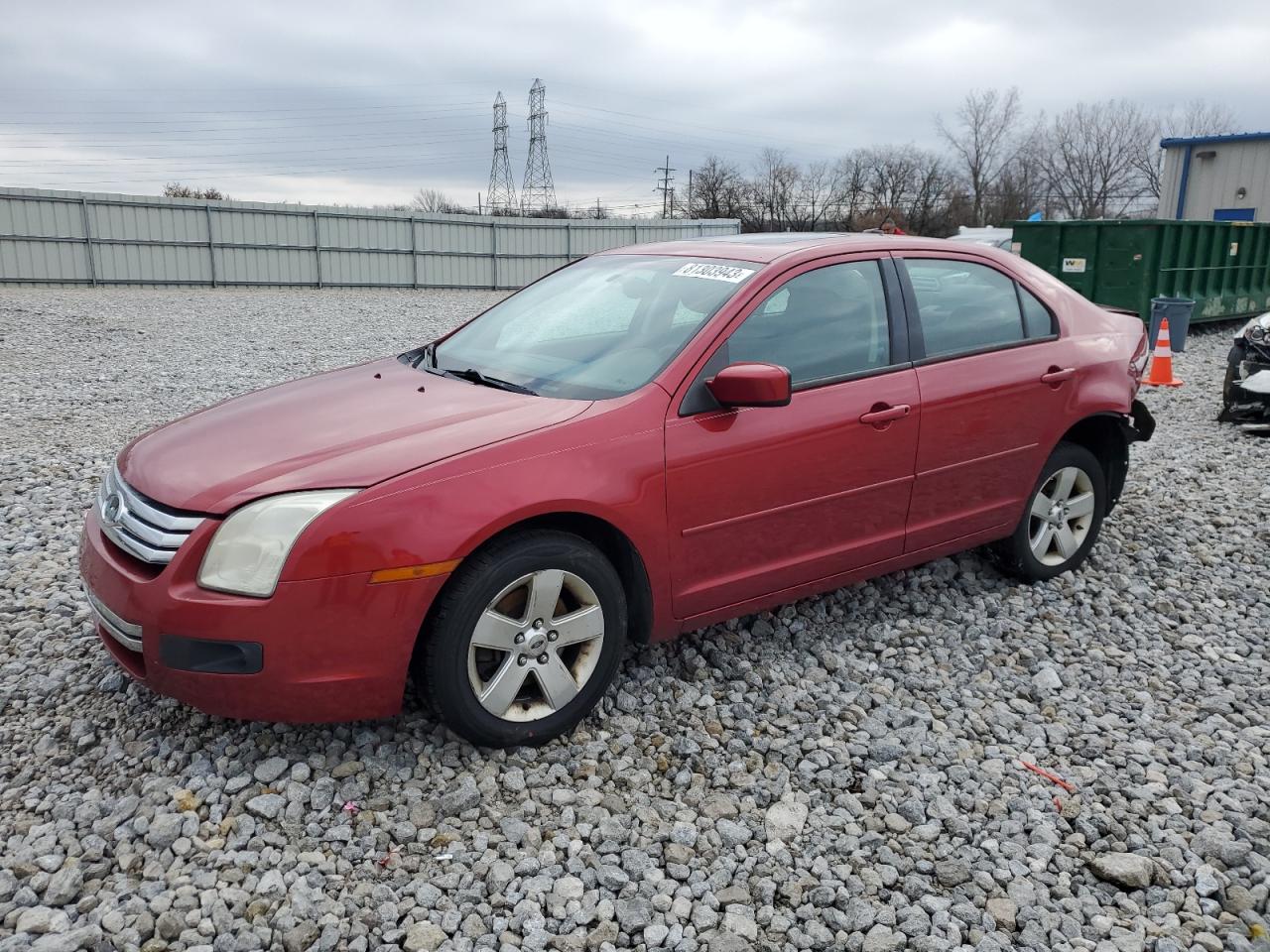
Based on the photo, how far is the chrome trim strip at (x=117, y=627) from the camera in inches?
117

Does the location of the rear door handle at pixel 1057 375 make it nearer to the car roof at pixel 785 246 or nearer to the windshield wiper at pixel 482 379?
the car roof at pixel 785 246

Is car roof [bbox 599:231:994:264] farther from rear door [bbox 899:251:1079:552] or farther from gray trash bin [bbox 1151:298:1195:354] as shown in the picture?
gray trash bin [bbox 1151:298:1195:354]

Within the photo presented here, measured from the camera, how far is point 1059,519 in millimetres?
4766

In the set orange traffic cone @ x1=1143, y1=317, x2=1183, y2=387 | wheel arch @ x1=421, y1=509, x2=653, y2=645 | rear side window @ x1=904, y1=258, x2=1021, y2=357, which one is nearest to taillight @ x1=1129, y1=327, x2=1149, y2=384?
rear side window @ x1=904, y1=258, x2=1021, y2=357

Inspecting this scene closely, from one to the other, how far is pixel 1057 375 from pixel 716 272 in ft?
5.60

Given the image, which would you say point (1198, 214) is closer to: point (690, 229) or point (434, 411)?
point (690, 229)

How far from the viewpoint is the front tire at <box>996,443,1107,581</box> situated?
15.3ft

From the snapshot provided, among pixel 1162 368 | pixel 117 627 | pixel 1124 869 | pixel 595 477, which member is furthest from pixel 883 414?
pixel 1162 368

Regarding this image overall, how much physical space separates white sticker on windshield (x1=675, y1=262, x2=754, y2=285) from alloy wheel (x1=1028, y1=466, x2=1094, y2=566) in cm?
187

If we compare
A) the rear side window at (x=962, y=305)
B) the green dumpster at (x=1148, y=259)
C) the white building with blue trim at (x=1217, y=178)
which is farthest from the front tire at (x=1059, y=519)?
the white building with blue trim at (x=1217, y=178)

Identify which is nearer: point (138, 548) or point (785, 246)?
point (138, 548)

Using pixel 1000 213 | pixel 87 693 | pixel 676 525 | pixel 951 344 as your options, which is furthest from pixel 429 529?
pixel 1000 213

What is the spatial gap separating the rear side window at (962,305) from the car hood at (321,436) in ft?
5.56

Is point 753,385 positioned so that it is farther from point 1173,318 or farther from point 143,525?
point 1173,318
